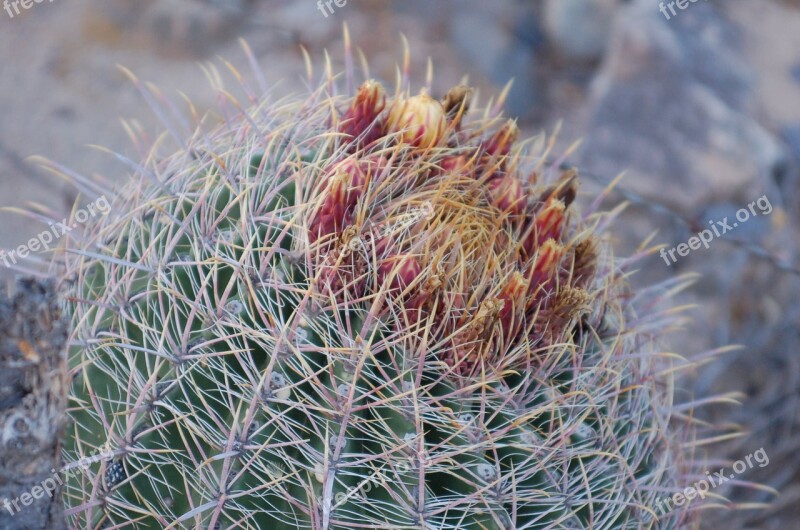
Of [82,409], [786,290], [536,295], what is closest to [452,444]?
[536,295]

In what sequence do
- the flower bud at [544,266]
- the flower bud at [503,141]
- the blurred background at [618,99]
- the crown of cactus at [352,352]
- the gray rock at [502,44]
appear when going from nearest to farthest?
the crown of cactus at [352,352] → the flower bud at [544,266] → the flower bud at [503,141] → the blurred background at [618,99] → the gray rock at [502,44]

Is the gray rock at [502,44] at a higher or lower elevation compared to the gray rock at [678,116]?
higher

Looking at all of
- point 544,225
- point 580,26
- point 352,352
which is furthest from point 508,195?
point 580,26

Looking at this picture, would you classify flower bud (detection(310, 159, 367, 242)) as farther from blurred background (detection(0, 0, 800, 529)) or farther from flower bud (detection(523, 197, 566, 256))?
blurred background (detection(0, 0, 800, 529))

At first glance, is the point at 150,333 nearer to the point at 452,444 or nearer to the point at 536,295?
the point at 452,444

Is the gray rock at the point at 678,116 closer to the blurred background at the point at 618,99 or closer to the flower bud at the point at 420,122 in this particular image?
the blurred background at the point at 618,99

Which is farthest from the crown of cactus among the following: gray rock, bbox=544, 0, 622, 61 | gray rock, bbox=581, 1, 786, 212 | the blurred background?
gray rock, bbox=544, 0, 622, 61

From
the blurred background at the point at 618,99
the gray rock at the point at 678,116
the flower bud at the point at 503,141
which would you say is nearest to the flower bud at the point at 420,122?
the flower bud at the point at 503,141
